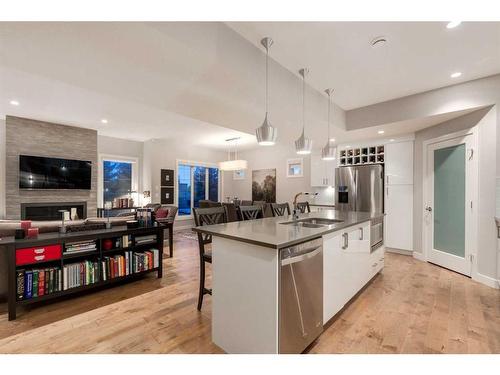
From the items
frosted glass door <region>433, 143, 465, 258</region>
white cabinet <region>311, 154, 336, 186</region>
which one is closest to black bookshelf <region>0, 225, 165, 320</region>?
white cabinet <region>311, 154, 336, 186</region>

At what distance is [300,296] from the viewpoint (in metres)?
1.64

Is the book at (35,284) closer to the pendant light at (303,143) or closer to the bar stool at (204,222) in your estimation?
the bar stool at (204,222)

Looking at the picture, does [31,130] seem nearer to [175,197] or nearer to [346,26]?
[175,197]

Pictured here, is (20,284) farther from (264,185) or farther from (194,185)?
(264,185)

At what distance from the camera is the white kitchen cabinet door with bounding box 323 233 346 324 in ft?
6.48

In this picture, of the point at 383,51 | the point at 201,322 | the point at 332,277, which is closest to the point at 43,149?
the point at 201,322

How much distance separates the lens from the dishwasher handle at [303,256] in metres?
1.51

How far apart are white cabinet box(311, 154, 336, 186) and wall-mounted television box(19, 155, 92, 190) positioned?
5.72 meters

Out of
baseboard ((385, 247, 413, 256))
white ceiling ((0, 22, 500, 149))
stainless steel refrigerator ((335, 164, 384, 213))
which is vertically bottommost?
baseboard ((385, 247, 413, 256))

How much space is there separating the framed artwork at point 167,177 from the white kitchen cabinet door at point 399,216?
591cm

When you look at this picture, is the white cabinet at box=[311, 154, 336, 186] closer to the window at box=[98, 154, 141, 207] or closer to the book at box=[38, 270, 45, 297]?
the window at box=[98, 154, 141, 207]

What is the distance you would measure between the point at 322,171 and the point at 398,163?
5.54ft

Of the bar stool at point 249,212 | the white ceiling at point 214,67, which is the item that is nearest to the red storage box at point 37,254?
the white ceiling at point 214,67

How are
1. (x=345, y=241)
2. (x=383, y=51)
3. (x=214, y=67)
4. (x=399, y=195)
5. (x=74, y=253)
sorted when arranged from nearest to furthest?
(x=214, y=67) → (x=345, y=241) → (x=383, y=51) → (x=74, y=253) → (x=399, y=195)
